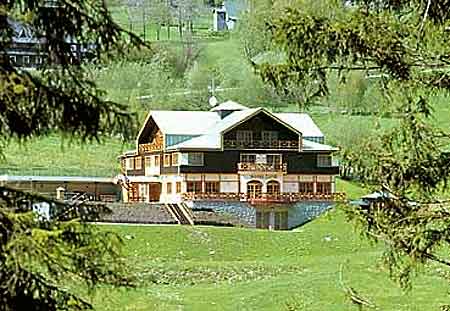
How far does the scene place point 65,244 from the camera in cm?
382

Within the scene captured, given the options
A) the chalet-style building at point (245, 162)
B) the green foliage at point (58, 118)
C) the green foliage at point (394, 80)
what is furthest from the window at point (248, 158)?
the green foliage at point (58, 118)

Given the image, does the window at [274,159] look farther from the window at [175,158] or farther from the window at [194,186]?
the window at [175,158]

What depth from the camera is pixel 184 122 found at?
141 feet

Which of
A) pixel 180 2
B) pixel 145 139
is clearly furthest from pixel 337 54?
pixel 180 2

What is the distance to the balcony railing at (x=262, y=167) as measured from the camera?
38.8m

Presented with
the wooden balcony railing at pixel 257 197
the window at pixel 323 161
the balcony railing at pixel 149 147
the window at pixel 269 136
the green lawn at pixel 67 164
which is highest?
the window at pixel 269 136

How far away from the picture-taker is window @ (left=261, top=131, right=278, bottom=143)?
40.0 m

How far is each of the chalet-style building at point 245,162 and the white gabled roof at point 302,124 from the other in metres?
0.20

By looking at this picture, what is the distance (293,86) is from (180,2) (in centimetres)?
9823

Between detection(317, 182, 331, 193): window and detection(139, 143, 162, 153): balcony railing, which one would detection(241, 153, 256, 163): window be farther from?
detection(139, 143, 162, 153): balcony railing

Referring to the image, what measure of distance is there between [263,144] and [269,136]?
62cm

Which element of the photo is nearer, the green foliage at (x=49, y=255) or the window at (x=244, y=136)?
the green foliage at (x=49, y=255)

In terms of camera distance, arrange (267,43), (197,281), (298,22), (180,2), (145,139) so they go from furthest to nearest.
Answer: (180,2)
(145,139)
(197,281)
(267,43)
(298,22)

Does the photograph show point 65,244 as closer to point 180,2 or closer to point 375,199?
point 375,199
